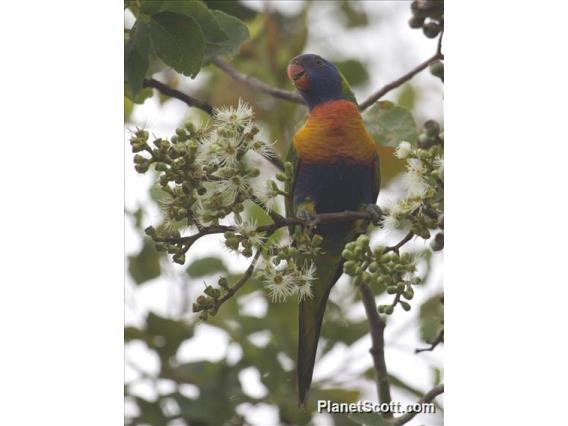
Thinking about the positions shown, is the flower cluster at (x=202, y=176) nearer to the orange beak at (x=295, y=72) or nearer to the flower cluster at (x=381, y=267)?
the flower cluster at (x=381, y=267)

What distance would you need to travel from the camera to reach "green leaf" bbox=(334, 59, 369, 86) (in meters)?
2.26

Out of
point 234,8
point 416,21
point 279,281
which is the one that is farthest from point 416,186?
point 234,8

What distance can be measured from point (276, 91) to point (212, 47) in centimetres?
29

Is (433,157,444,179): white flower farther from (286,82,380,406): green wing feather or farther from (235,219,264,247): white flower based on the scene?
(235,219,264,247): white flower

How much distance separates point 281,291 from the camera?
5.56ft

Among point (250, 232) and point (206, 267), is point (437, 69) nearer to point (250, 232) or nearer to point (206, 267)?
point (250, 232)

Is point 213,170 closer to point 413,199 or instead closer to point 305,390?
point 413,199

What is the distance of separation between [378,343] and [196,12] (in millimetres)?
933

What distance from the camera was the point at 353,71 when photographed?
2.30 m

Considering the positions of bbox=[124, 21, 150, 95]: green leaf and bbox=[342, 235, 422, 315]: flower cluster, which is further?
bbox=[124, 21, 150, 95]: green leaf

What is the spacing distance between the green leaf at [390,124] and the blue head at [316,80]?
13 centimetres

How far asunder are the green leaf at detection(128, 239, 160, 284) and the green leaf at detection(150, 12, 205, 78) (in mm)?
588

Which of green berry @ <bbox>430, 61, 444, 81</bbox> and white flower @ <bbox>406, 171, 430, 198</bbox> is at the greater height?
green berry @ <bbox>430, 61, 444, 81</bbox>

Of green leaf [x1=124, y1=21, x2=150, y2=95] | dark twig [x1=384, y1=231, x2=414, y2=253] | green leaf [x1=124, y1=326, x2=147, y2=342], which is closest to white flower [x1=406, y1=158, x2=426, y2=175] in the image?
dark twig [x1=384, y1=231, x2=414, y2=253]
